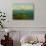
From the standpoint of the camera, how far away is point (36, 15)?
5.02 meters

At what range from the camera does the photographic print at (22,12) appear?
197 inches

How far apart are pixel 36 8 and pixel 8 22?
106 cm

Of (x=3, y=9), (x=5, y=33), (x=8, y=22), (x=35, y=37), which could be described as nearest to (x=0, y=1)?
(x=3, y=9)

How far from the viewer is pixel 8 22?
5.07 m

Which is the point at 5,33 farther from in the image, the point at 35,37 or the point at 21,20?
the point at 35,37

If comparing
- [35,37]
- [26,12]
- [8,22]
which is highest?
[26,12]

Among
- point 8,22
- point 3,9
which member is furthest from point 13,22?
point 3,9

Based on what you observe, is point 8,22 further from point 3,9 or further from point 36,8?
point 36,8

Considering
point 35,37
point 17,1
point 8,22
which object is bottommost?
point 35,37

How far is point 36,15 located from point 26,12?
35 centimetres

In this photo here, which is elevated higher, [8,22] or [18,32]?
[8,22]

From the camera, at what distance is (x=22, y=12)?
199 inches

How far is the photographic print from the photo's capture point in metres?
5.01

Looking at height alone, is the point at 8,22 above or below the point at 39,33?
above
